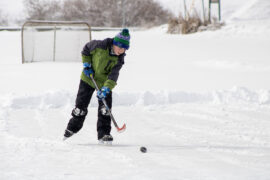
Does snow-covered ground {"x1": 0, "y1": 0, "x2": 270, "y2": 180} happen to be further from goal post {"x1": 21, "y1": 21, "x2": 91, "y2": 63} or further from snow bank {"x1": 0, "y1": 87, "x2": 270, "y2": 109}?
goal post {"x1": 21, "y1": 21, "x2": 91, "y2": 63}

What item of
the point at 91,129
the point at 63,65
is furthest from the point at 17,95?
the point at 63,65

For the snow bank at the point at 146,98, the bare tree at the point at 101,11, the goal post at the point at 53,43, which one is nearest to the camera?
the snow bank at the point at 146,98

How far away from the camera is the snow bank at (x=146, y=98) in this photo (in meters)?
6.87

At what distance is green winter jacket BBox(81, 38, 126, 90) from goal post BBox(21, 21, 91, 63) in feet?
26.3

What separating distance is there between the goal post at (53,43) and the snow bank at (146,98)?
19.1 feet

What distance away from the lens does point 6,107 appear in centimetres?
662

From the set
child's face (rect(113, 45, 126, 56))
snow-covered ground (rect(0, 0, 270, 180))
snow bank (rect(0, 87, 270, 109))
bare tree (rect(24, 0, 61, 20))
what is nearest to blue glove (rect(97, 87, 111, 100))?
child's face (rect(113, 45, 126, 56))

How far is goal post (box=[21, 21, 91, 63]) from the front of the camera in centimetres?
1277

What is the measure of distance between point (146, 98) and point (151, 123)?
1.47 meters

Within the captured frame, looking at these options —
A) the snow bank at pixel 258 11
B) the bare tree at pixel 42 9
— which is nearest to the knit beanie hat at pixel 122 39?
the snow bank at pixel 258 11

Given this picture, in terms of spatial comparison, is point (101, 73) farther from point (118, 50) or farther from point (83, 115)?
point (83, 115)

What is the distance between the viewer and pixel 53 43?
507 inches

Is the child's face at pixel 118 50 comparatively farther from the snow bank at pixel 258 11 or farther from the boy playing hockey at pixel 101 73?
the snow bank at pixel 258 11

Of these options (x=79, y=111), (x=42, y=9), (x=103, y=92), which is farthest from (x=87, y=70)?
(x=42, y=9)
